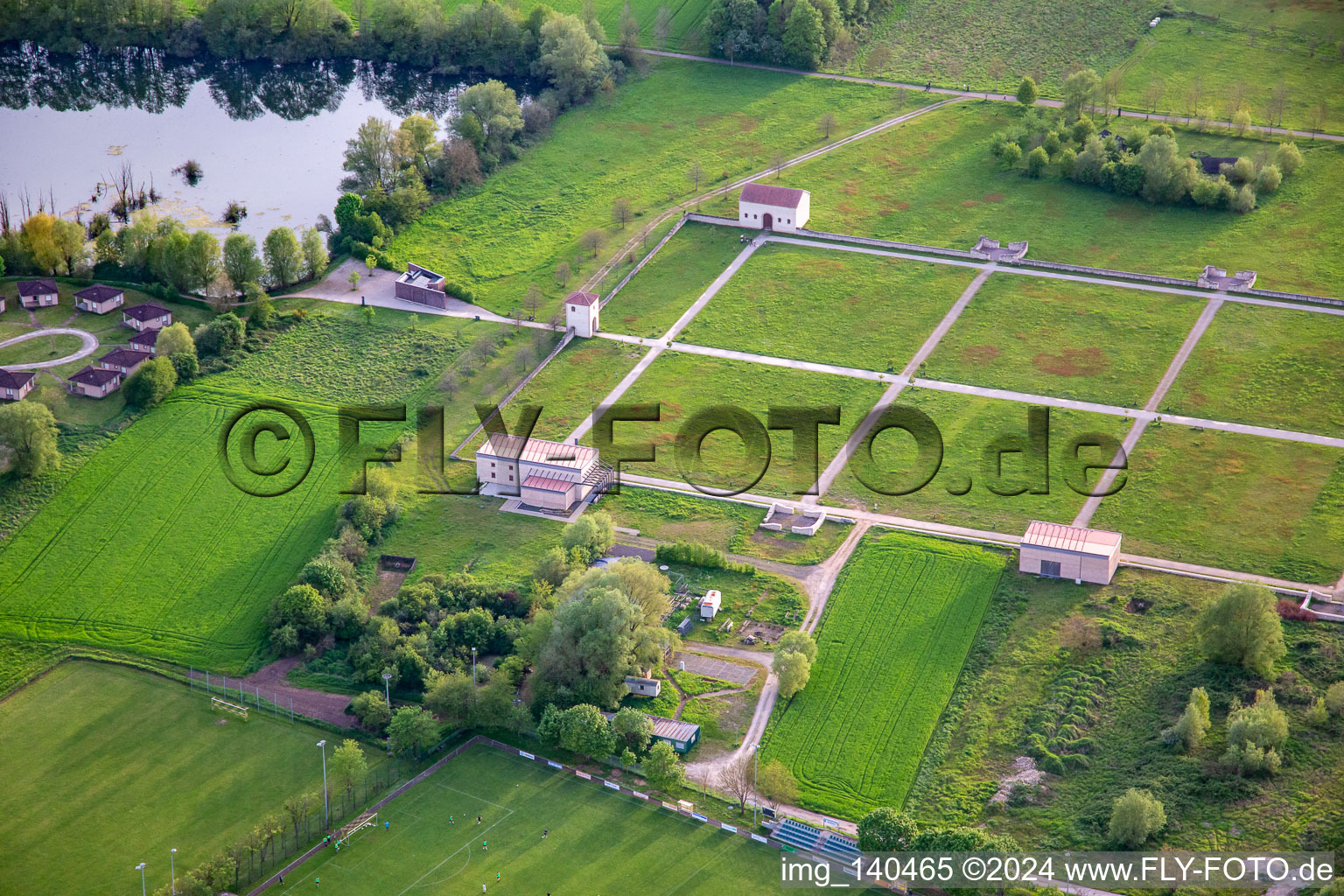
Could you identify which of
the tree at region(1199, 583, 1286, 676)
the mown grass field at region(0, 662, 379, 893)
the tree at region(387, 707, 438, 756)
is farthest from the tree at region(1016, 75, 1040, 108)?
the mown grass field at region(0, 662, 379, 893)

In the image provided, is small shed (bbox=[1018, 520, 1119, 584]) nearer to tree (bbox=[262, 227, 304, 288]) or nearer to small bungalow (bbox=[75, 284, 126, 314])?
tree (bbox=[262, 227, 304, 288])

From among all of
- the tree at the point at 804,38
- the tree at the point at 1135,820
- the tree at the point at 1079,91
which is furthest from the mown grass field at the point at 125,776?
the tree at the point at 804,38

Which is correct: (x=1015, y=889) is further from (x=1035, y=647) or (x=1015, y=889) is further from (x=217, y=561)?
(x=217, y=561)

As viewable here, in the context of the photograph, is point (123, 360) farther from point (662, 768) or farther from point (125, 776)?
point (662, 768)

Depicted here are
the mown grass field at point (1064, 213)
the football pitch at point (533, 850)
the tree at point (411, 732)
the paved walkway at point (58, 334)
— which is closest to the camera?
the football pitch at point (533, 850)

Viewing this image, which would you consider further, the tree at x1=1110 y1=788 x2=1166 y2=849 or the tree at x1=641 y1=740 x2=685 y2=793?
the tree at x1=641 y1=740 x2=685 y2=793

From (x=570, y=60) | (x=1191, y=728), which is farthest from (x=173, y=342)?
(x=1191, y=728)

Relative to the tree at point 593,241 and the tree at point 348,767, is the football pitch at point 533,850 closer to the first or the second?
the tree at point 348,767
